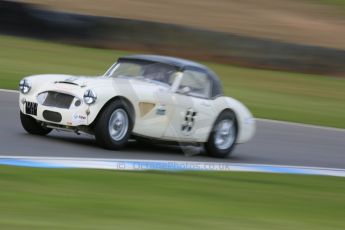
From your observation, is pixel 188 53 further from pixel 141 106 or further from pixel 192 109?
pixel 141 106

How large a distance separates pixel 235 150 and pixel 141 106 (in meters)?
2.53

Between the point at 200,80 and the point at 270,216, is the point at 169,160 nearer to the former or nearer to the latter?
the point at 200,80

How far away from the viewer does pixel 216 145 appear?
1085 cm

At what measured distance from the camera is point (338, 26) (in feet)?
85.8

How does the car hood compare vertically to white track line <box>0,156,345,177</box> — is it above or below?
above

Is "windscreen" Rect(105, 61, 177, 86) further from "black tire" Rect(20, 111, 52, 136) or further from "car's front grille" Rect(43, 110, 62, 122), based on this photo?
"car's front grille" Rect(43, 110, 62, 122)

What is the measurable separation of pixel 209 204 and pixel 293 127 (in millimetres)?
7638

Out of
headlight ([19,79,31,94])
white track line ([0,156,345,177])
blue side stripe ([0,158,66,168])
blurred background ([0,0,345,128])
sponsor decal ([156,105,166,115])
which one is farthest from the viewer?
blurred background ([0,0,345,128])

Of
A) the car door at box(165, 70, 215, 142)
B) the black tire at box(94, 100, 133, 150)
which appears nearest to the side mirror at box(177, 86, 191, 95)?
the car door at box(165, 70, 215, 142)

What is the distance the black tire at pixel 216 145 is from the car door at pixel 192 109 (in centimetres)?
11

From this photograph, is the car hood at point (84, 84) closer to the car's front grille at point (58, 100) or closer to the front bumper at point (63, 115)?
the car's front grille at point (58, 100)

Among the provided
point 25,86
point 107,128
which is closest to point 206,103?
Result: point 107,128

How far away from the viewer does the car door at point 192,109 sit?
10148 mm

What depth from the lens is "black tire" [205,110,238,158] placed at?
10.8 metres
